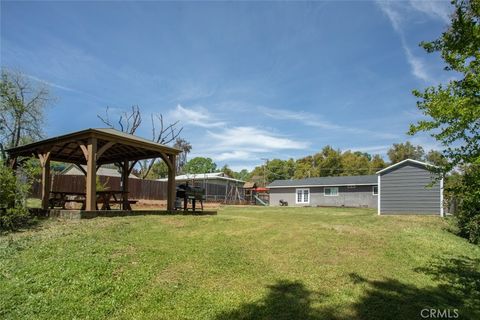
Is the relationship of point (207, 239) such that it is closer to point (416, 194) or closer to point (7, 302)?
point (7, 302)

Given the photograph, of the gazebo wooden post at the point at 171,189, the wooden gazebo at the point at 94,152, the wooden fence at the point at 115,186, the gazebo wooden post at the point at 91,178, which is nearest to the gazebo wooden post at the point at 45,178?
the wooden gazebo at the point at 94,152

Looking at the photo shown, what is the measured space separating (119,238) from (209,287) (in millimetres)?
3071

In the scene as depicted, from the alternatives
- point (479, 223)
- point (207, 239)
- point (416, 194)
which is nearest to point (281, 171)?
point (416, 194)

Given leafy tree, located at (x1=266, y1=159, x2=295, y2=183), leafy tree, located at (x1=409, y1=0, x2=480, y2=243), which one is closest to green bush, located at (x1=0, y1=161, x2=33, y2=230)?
leafy tree, located at (x1=409, y1=0, x2=480, y2=243)

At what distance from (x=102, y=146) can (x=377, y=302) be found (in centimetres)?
989

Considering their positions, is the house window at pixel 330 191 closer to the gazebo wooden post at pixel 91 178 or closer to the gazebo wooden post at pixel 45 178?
the gazebo wooden post at pixel 45 178

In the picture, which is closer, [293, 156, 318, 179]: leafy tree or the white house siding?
the white house siding

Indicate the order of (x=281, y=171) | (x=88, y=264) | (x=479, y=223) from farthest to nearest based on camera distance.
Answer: (x=281, y=171) → (x=479, y=223) → (x=88, y=264)

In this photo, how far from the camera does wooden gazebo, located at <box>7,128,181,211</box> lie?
10406mm

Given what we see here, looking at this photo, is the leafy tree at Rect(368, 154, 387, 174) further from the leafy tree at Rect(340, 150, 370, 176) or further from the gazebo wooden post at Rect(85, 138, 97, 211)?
the gazebo wooden post at Rect(85, 138, 97, 211)

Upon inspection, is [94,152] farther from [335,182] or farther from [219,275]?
[335,182]

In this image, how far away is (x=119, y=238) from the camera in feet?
24.7

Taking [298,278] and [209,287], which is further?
[298,278]

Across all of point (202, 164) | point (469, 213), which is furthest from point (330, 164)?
point (469, 213)
